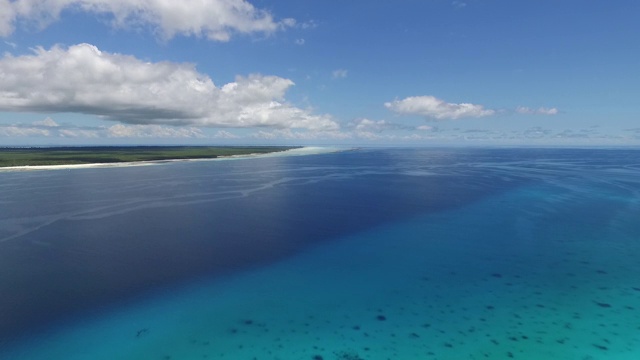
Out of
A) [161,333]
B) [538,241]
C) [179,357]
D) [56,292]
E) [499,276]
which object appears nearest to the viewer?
[179,357]

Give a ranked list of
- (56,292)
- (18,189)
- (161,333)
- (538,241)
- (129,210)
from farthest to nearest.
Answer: (18,189) < (129,210) < (538,241) < (56,292) < (161,333)

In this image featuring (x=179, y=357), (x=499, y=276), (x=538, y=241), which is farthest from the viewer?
(x=538, y=241)

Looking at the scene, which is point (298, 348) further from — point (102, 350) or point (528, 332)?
point (528, 332)

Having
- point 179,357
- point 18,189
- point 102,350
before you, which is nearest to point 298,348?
point 179,357

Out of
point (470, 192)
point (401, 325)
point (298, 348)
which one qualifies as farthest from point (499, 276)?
point (470, 192)

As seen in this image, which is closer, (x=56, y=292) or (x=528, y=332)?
(x=528, y=332)

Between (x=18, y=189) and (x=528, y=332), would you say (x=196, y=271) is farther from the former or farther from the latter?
(x=18, y=189)
